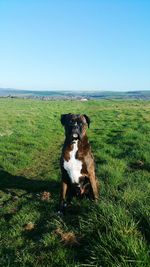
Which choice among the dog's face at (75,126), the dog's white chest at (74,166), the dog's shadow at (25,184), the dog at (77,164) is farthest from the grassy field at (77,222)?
the dog's face at (75,126)

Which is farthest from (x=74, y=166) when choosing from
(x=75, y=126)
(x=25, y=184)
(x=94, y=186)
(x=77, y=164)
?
(x=25, y=184)

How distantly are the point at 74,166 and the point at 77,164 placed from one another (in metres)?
0.07

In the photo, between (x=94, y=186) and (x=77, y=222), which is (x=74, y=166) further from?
(x=77, y=222)

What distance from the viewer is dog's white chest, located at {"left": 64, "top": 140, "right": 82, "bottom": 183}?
708 centimetres

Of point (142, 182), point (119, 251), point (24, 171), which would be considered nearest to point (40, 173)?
point (24, 171)

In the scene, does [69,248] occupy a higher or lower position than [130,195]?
lower

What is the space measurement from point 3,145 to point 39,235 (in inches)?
414

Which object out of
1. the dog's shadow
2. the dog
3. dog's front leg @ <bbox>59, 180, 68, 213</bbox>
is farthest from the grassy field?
the dog

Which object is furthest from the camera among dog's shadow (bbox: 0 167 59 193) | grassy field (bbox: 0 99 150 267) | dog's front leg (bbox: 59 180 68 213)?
dog's shadow (bbox: 0 167 59 193)

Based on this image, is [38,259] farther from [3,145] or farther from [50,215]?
[3,145]

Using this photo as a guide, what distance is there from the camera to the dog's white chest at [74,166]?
7078 mm

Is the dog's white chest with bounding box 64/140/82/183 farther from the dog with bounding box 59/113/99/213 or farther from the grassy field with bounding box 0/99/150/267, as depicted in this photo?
the grassy field with bounding box 0/99/150/267

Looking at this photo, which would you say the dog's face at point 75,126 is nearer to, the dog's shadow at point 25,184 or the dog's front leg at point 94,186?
the dog's front leg at point 94,186

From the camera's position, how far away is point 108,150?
1366 centimetres
